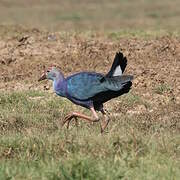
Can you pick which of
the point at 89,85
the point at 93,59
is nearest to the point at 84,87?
the point at 89,85

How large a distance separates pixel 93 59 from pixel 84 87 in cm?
484

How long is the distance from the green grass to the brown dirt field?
2965 mm

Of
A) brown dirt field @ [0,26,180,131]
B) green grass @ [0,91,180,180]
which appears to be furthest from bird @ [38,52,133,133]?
brown dirt field @ [0,26,180,131]

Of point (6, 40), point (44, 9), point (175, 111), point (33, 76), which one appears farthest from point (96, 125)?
point (44, 9)

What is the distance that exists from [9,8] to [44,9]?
6.42 feet

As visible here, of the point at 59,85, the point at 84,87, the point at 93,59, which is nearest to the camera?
the point at 84,87

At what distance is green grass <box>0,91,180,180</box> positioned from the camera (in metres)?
6.44

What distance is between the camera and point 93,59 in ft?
44.3

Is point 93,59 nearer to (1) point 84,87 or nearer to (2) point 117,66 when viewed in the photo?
(2) point 117,66

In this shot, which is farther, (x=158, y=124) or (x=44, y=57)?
(x=44, y=57)

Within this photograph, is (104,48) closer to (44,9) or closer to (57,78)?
(57,78)

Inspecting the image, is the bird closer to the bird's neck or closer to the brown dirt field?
the bird's neck

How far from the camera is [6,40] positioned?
47.5ft

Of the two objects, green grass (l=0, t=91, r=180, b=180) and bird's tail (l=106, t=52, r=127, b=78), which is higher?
bird's tail (l=106, t=52, r=127, b=78)
